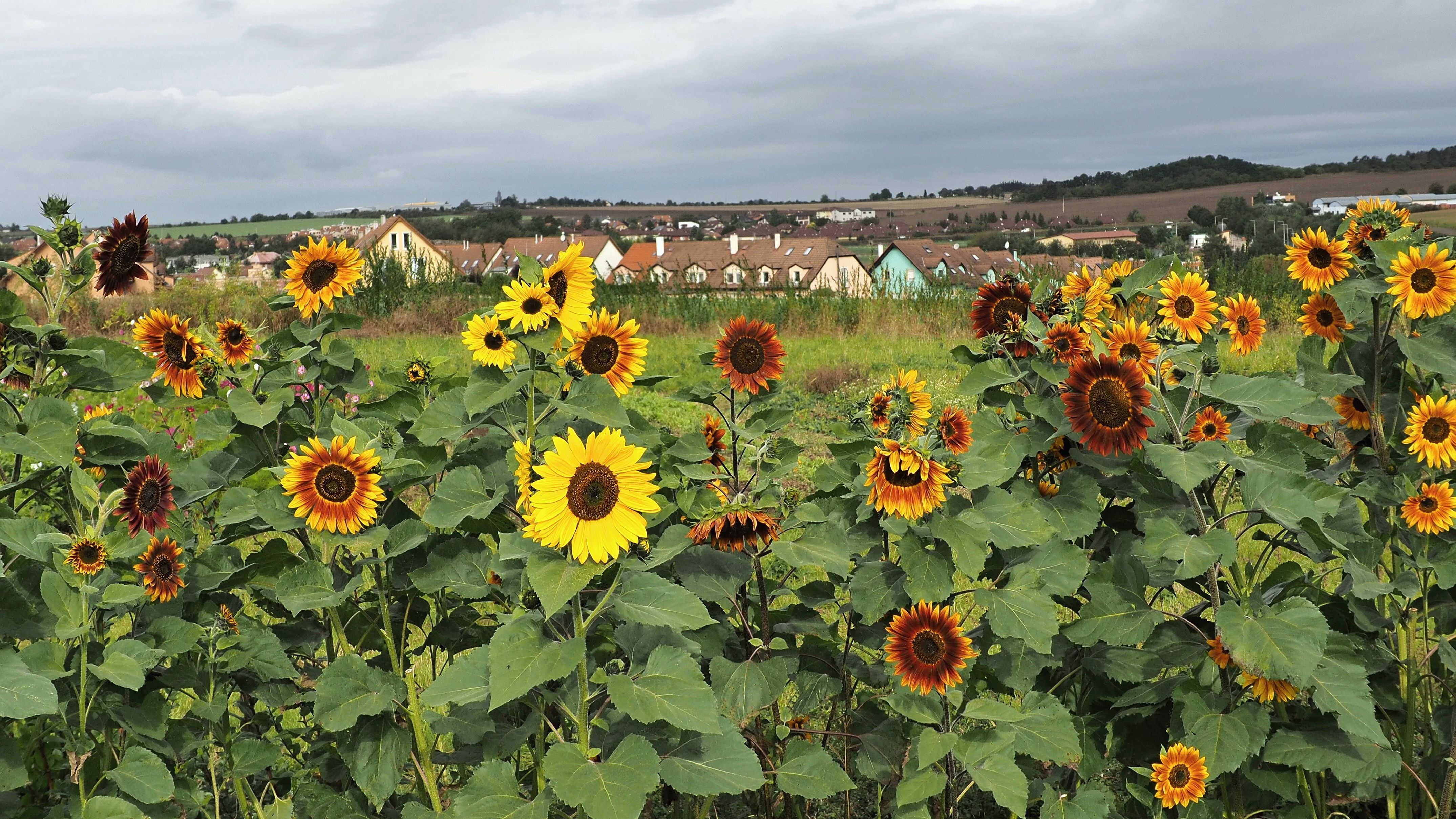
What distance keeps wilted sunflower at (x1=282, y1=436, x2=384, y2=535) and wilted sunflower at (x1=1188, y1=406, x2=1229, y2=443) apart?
1738mm

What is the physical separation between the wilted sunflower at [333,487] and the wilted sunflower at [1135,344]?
159 centimetres

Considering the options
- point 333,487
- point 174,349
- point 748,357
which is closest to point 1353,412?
Answer: point 748,357

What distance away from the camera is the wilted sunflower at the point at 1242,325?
2516 mm

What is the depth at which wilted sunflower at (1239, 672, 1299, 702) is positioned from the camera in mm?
2078

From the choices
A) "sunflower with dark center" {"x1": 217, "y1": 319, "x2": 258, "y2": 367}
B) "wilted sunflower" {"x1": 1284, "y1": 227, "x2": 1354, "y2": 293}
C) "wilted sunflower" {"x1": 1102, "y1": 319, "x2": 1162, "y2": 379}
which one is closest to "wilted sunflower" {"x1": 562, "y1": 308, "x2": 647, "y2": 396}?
"sunflower with dark center" {"x1": 217, "y1": 319, "x2": 258, "y2": 367}

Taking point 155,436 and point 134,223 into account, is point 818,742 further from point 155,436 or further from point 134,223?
point 134,223

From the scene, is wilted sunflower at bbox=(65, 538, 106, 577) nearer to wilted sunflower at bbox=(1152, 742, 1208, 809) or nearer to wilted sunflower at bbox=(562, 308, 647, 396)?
wilted sunflower at bbox=(562, 308, 647, 396)

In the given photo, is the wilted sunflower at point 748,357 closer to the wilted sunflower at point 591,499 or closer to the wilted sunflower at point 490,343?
the wilted sunflower at point 490,343

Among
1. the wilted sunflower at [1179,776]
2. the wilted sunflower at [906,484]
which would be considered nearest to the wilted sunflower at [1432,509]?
the wilted sunflower at [1179,776]

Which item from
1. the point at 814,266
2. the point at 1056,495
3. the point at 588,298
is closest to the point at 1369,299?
the point at 1056,495

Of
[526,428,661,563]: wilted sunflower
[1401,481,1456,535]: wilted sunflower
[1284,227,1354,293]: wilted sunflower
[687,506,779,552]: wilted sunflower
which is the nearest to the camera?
[526,428,661,563]: wilted sunflower

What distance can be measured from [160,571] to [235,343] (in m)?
0.53

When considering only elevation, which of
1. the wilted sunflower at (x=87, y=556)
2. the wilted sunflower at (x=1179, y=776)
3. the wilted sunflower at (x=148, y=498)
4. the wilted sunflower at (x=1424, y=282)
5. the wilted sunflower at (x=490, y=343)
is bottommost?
the wilted sunflower at (x=1179, y=776)

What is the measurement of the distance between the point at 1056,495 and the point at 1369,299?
914 mm
